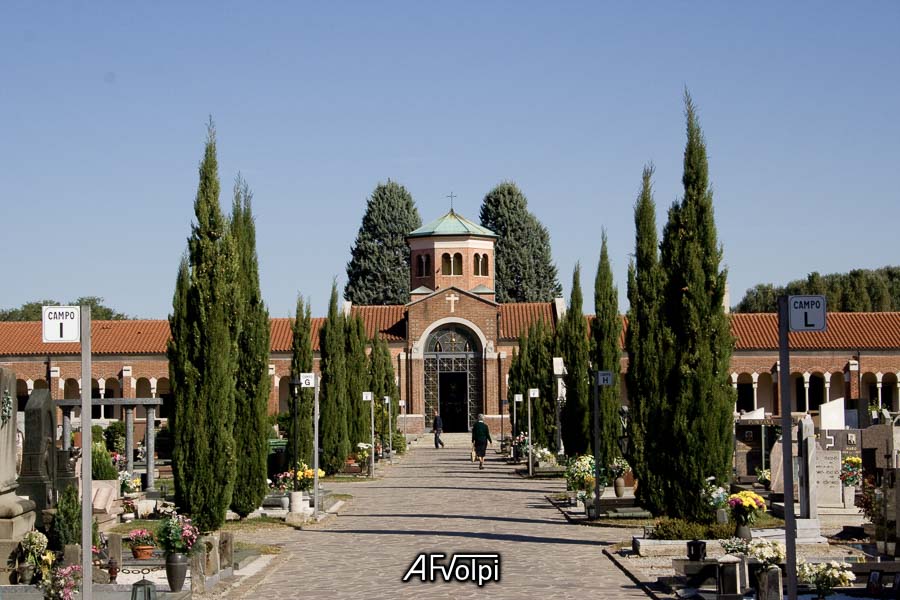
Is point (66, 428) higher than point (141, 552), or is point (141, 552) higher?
point (66, 428)

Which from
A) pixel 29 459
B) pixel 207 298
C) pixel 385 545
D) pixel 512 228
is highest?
pixel 512 228

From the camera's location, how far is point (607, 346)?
29.7m

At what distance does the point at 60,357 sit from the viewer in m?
65.7

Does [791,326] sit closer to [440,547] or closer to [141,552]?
[440,547]

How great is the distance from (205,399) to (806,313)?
9.64 m

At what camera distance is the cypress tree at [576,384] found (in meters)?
32.2

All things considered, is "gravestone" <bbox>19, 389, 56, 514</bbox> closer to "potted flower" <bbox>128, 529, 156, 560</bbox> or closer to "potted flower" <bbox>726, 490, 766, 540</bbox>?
"potted flower" <bbox>128, 529, 156, 560</bbox>

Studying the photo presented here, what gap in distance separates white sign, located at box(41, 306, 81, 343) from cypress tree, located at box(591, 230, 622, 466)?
66.4ft

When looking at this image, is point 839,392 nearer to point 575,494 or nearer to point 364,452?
point 364,452

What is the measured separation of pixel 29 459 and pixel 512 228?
3058 inches

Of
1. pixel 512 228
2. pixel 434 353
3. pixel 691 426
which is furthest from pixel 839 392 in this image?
pixel 691 426

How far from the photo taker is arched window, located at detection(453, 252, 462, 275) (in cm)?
6988

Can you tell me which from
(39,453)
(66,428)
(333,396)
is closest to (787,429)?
(39,453)

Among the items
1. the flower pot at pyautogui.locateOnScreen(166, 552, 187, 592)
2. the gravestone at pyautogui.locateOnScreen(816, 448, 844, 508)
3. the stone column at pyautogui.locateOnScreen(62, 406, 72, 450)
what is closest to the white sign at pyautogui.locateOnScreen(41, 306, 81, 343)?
the flower pot at pyautogui.locateOnScreen(166, 552, 187, 592)
